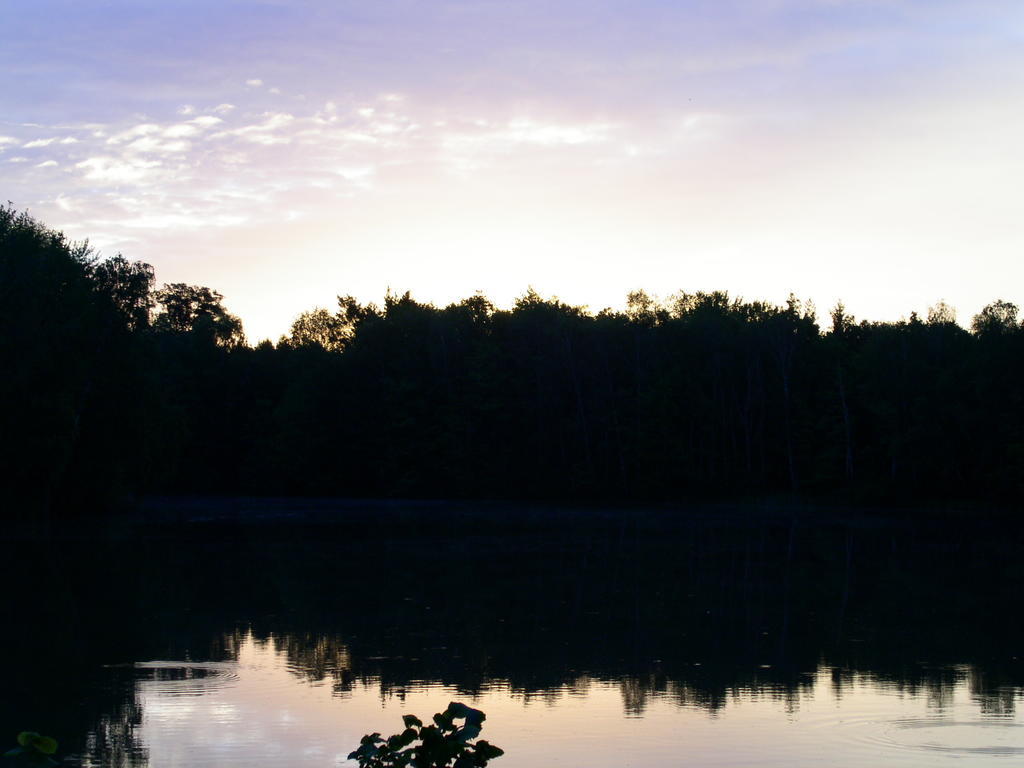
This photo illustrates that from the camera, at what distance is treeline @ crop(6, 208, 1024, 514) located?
→ 59.4 meters

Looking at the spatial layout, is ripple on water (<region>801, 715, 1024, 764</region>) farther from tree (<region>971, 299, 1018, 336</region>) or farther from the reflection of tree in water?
tree (<region>971, 299, 1018, 336</region>)

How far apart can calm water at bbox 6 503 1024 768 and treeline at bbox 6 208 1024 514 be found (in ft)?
92.9

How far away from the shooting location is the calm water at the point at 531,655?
976 cm

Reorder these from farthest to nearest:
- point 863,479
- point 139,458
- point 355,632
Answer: point 863,479 → point 139,458 → point 355,632

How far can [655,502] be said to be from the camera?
65188 mm

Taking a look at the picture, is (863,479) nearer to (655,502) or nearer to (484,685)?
(655,502)

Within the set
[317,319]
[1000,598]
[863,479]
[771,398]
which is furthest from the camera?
[317,319]

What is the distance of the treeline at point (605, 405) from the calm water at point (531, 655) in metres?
28.3

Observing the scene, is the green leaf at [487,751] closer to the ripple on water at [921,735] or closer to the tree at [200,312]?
the ripple on water at [921,735]

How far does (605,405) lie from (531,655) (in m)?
56.1

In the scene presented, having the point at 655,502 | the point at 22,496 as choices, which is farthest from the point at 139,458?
the point at 655,502

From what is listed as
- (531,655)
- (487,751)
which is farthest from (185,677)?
(487,751)

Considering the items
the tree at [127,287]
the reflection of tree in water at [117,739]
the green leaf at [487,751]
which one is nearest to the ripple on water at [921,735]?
the green leaf at [487,751]

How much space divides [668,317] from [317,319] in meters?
45.9
